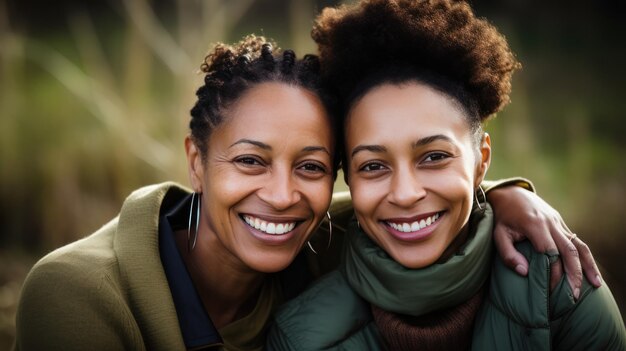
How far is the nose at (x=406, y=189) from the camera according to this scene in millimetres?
2057

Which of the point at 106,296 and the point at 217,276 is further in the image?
the point at 217,276

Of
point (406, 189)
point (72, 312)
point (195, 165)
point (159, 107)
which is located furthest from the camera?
point (159, 107)

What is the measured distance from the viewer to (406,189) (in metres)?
2.06

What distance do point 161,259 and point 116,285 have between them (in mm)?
260

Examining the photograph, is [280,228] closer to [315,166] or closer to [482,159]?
[315,166]

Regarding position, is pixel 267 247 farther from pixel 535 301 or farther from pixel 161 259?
pixel 535 301

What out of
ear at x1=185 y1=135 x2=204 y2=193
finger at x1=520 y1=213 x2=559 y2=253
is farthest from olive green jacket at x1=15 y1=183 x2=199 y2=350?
finger at x1=520 y1=213 x2=559 y2=253

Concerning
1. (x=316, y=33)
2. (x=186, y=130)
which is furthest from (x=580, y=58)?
(x=316, y=33)

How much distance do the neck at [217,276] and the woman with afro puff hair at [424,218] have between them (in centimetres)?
25

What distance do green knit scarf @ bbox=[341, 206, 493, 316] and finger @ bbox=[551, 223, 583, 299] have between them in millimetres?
227

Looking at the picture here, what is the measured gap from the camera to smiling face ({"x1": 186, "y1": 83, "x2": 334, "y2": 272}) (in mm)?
2158

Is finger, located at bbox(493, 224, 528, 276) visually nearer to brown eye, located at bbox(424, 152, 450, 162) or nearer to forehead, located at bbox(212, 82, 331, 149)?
brown eye, located at bbox(424, 152, 450, 162)

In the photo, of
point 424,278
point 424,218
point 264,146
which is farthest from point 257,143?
point 424,278

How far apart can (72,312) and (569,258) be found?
1.59m
